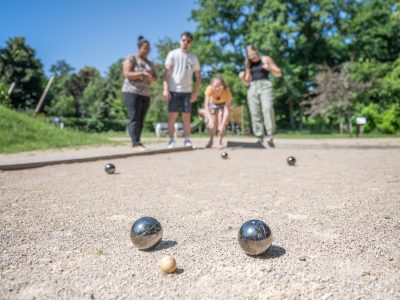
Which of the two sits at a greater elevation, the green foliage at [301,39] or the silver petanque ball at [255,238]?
the green foliage at [301,39]

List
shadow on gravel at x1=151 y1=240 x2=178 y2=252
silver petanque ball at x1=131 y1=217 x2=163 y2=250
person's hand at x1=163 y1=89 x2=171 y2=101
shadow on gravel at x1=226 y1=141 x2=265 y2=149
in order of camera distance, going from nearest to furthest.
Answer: silver petanque ball at x1=131 y1=217 x2=163 y2=250
shadow on gravel at x1=151 y1=240 x2=178 y2=252
person's hand at x1=163 y1=89 x2=171 y2=101
shadow on gravel at x1=226 y1=141 x2=265 y2=149

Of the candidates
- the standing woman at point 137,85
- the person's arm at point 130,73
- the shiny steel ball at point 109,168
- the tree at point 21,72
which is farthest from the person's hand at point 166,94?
the tree at point 21,72

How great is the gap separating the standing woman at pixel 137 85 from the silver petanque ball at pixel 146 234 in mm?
5430

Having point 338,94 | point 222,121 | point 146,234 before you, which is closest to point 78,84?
point 338,94

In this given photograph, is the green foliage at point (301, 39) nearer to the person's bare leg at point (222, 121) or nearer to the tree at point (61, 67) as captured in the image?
the person's bare leg at point (222, 121)

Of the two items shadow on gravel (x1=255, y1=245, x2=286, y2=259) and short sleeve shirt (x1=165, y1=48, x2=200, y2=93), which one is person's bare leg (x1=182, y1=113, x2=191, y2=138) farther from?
shadow on gravel (x1=255, y1=245, x2=286, y2=259)

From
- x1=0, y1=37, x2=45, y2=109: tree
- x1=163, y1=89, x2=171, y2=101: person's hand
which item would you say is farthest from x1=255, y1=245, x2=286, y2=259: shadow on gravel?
x1=0, y1=37, x2=45, y2=109: tree

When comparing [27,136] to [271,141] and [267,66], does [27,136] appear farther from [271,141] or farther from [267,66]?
[267,66]

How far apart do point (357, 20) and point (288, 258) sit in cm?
3540

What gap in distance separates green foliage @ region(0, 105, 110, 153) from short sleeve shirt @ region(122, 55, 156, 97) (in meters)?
3.22

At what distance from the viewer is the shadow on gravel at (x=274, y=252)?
1.99 meters

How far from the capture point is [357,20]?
32406 millimetres

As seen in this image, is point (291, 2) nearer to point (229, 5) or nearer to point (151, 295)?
point (229, 5)

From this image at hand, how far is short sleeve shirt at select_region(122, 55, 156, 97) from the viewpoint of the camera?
744cm
